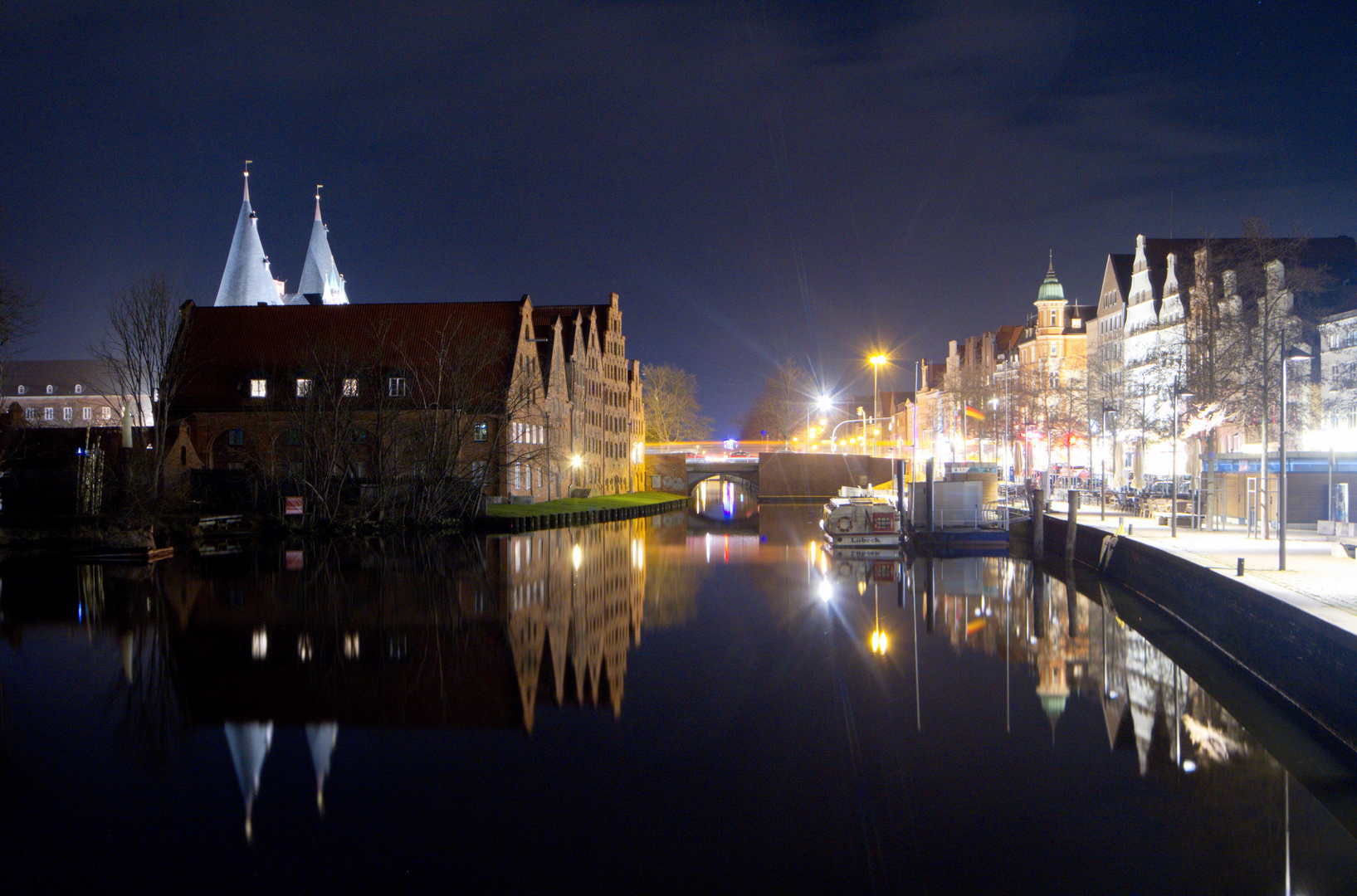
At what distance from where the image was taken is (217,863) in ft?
30.6

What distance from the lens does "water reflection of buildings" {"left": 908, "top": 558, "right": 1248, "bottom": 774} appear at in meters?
13.8

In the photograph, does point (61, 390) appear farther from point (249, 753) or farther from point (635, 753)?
point (635, 753)

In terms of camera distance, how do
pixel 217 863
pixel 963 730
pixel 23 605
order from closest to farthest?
pixel 217 863
pixel 963 730
pixel 23 605

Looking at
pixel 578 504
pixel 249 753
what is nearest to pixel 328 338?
pixel 578 504

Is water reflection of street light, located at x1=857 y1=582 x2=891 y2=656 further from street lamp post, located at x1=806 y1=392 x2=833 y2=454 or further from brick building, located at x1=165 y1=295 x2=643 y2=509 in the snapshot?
street lamp post, located at x1=806 y1=392 x2=833 y2=454

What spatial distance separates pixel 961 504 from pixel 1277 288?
13.9 meters

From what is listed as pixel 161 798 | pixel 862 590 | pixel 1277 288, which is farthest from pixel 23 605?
pixel 1277 288

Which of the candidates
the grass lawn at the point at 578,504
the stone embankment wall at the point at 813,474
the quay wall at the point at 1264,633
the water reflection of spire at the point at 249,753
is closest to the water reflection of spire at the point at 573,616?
the water reflection of spire at the point at 249,753

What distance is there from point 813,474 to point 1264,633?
72018 millimetres

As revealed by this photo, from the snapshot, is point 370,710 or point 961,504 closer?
point 370,710

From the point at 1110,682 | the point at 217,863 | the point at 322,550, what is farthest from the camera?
the point at 322,550

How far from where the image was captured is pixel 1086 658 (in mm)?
19000

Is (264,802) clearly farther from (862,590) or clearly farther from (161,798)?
(862,590)

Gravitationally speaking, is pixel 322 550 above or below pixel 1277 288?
below
